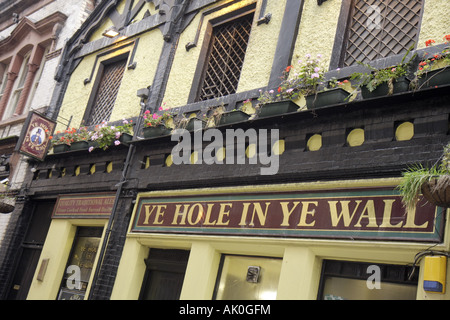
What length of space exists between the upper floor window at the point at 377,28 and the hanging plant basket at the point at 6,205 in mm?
8330

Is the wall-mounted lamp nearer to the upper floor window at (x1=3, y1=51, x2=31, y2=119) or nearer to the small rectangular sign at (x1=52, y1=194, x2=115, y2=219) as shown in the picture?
the small rectangular sign at (x1=52, y1=194, x2=115, y2=219)

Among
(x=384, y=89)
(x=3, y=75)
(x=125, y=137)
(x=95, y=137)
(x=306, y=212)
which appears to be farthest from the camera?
(x=3, y=75)

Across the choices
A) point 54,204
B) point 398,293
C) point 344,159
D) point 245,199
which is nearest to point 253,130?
point 245,199

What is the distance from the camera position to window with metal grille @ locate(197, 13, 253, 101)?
962cm

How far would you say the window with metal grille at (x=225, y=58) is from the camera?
9617mm

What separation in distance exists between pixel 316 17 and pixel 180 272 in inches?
191

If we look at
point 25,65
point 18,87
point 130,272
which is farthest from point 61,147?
point 25,65

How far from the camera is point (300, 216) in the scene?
22.5ft

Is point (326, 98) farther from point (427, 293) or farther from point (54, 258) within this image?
point (54, 258)

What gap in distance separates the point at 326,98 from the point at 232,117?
1818 mm

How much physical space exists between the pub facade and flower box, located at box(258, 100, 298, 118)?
33 millimetres

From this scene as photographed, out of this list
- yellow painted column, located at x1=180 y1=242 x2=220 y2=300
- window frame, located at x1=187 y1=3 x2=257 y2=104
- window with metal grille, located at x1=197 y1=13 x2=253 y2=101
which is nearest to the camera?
yellow painted column, located at x1=180 y1=242 x2=220 y2=300

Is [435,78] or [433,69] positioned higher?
[433,69]

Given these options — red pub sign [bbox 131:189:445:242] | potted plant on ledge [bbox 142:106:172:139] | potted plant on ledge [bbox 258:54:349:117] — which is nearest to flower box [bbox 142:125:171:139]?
potted plant on ledge [bbox 142:106:172:139]
